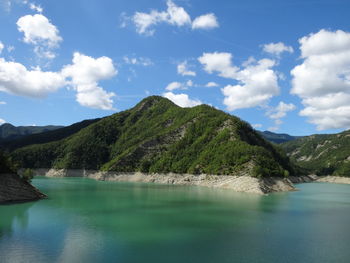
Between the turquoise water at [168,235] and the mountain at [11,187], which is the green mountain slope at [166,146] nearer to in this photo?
the turquoise water at [168,235]

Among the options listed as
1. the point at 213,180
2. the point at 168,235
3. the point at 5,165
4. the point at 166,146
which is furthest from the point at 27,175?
the point at 166,146

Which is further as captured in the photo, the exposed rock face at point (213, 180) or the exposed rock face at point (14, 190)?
the exposed rock face at point (213, 180)

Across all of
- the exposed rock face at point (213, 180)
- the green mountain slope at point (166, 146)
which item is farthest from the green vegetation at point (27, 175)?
the green mountain slope at point (166, 146)

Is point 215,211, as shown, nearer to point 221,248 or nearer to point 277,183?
point 221,248

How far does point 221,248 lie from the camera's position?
82.0ft

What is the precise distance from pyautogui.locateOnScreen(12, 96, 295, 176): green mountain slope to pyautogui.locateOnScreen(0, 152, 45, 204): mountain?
52.2 meters

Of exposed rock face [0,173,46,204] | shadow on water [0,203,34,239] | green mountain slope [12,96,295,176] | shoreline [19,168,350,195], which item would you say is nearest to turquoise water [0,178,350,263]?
shadow on water [0,203,34,239]

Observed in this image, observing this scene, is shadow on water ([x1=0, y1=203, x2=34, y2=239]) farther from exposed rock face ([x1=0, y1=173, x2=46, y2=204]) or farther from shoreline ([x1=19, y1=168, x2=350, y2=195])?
shoreline ([x1=19, y1=168, x2=350, y2=195])

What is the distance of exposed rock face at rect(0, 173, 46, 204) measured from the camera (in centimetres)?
4791

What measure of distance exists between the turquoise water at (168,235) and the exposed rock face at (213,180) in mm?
31871

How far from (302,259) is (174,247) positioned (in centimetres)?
910

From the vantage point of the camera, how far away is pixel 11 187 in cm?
4959

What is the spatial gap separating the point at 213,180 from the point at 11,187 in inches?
2276

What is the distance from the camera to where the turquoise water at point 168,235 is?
75.1 feet
